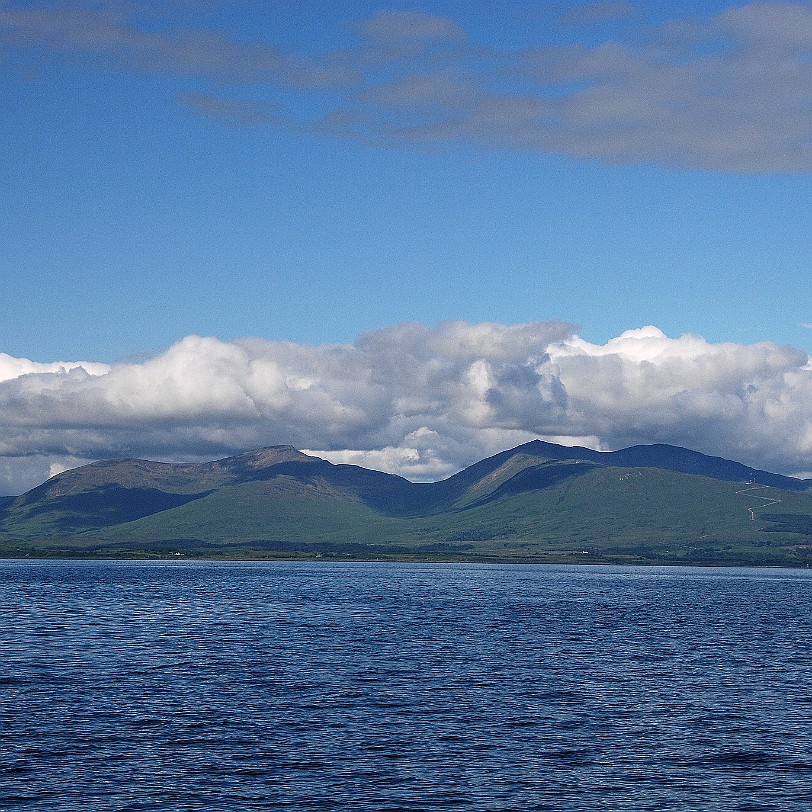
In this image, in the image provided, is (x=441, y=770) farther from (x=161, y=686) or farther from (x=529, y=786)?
(x=161, y=686)

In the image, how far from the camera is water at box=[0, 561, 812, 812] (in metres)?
56.3

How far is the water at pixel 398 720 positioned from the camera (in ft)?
185

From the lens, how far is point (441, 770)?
2411 inches

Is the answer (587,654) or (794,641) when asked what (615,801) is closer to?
(587,654)

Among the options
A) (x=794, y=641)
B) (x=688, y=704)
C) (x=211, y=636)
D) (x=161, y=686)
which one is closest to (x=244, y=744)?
(x=161, y=686)

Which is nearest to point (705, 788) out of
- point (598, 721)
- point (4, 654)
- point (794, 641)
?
point (598, 721)

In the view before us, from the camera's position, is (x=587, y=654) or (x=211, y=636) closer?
(x=587, y=654)

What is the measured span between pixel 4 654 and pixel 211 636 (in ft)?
91.0

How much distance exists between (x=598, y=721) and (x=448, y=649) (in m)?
46.6

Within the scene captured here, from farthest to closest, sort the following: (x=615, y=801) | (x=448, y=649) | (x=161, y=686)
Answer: (x=448, y=649) < (x=161, y=686) < (x=615, y=801)

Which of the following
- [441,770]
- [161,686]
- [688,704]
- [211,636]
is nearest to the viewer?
[441,770]

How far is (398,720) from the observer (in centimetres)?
7625

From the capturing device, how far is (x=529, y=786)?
5766 centimetres

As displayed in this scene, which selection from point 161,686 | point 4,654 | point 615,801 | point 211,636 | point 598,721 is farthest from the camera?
point 211,636
